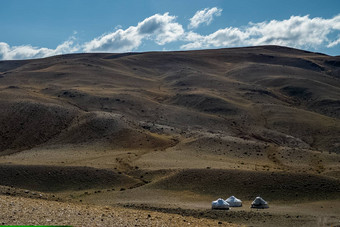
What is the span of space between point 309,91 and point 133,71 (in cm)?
5503

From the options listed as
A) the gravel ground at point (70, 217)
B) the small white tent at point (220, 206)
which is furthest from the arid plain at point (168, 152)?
the small white tent at point (220, 206)

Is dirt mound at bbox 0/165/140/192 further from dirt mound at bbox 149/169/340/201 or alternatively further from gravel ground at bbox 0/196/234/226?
gravel ground at bbox 0/196/234/226

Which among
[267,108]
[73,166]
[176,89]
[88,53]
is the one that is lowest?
[73,166]

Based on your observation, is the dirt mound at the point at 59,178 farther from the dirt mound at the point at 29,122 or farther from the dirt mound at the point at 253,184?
the dirt mound at the point at 29,122

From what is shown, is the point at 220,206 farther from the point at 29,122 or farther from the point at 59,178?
the point at 29,122

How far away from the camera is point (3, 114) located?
57.2m

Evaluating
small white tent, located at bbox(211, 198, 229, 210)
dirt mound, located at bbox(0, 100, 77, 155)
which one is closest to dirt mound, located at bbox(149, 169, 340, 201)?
small white tent, located at bbox(211, 198, 229, 210)

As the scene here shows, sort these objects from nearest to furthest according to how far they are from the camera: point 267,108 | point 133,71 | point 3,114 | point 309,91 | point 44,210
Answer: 1. point 44,210
2. point 3,114
3. point 267,108
4. point 309,91
5. point 133,71

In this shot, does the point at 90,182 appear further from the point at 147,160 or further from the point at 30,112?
the point at 30,112

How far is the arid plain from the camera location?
24.0 metres

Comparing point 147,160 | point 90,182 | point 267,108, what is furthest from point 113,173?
point 267,108

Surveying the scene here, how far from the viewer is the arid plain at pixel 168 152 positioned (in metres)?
24.0

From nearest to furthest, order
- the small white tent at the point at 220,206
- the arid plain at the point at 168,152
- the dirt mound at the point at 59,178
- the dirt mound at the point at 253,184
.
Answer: the arid plain at the point at 168,152 < the small white tent at the point at 220,206 < the dirt mound at the point at 253,184 < the dirt mound at the point at 59,178

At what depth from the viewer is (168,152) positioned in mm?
44406
